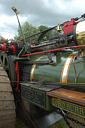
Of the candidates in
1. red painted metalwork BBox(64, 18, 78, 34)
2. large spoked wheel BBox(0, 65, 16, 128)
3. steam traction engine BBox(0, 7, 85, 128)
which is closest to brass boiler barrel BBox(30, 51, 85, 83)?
steam traction engine BBox(0, 7, 85, 128)

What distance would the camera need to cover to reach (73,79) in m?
2.21

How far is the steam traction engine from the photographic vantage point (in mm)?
2012

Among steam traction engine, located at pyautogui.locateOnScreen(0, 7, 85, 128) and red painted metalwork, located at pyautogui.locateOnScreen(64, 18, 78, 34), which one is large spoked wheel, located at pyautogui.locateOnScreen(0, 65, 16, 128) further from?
red painted metalwork, located at pyautogui.locateOnScreen(64, 18, 78, 34)

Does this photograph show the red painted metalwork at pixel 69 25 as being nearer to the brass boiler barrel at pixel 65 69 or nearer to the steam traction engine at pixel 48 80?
the steam traction engine at pixel 48 80

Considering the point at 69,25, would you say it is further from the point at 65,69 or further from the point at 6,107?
the point at 6,107

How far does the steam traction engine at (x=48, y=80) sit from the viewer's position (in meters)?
2.01

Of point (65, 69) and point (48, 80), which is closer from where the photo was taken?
point (65, 69)

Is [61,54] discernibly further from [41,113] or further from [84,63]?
[41,113]

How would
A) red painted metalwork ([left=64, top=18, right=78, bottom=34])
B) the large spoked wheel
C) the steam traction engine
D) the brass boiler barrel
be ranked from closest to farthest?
the steam traction engine, the brass boiler barrel, the large spoked wheel, red painted metalwork ([left=64, top=18, right=78, bottom=34])

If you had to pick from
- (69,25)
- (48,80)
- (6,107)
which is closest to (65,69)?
(48,80)

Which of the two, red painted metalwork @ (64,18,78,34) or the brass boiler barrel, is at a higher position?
red painted metalwork @ (64,18,78,34)

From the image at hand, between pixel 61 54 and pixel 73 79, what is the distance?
0.86 metres

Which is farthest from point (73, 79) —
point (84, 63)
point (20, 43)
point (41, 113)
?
point (20, 43)

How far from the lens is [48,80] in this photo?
2678 millimetres
